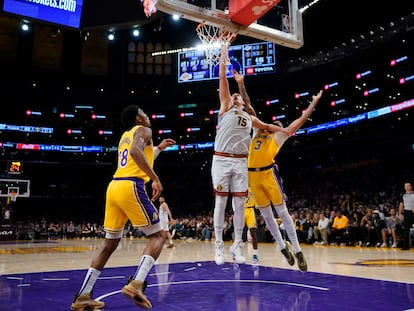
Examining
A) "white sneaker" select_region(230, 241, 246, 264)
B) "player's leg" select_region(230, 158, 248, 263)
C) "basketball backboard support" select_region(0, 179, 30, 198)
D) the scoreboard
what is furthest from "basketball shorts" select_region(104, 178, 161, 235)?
the scoreboard

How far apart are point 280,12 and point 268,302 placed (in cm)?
501

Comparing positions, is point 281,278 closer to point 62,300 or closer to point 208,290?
point 208,290

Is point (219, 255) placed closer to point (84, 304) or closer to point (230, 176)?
point (230, 176)

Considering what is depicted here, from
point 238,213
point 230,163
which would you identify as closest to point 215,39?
point 230,163

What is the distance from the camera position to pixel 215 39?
646cm

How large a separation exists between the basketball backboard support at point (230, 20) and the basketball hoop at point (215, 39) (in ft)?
0.65

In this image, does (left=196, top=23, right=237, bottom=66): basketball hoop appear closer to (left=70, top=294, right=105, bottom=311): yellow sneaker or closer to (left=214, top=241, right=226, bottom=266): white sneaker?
(left=214, top=241, right=226, bottom=266): white sneaker

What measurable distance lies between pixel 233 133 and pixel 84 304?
9.15ft

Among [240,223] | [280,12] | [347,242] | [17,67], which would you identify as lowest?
[347,242]

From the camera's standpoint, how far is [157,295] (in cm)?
419

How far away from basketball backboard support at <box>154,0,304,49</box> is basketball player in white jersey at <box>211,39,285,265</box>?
3.60 ft

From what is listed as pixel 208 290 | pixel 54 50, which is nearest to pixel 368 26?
pixel 54 50

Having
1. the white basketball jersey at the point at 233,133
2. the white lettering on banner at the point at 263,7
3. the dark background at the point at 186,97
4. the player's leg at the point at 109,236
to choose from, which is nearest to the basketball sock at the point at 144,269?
the player's leg at the point at 109,236

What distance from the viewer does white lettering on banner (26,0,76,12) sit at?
18.4 metres
